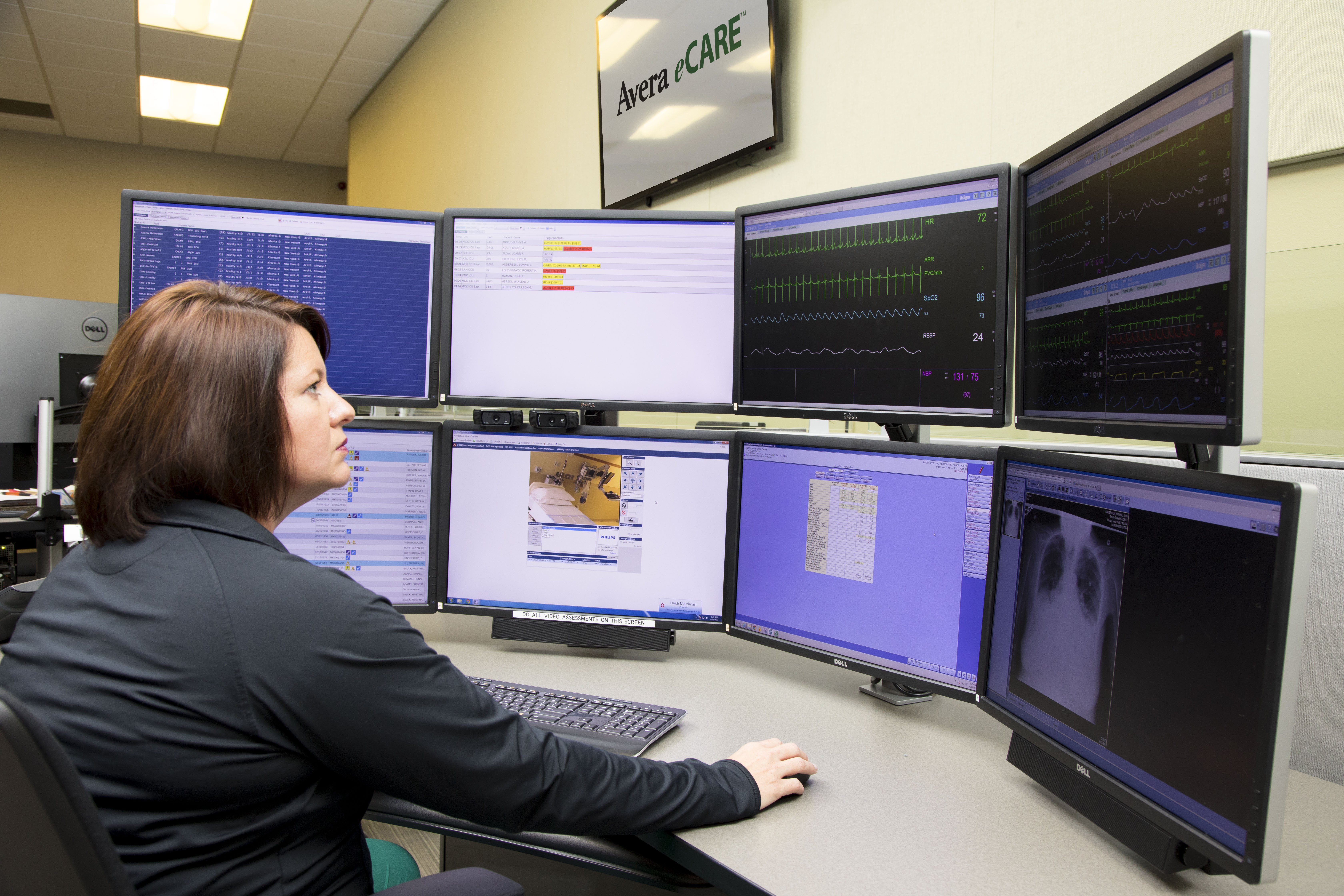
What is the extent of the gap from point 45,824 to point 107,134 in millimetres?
7804

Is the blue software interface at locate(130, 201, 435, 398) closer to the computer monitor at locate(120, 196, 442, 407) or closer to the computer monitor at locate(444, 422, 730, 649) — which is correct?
the computer monitor at locate(120, 196, 442, 407)

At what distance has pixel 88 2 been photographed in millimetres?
4402

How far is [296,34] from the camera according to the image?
480cm

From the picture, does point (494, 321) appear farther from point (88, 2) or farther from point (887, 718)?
point (88, 2)

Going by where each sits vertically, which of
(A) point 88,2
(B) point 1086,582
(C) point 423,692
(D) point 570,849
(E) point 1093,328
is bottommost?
(D) point 570,849

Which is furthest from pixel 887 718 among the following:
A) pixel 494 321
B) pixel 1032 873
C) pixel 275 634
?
pixel 494 321

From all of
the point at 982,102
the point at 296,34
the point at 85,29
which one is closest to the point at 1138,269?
the point at 982,102

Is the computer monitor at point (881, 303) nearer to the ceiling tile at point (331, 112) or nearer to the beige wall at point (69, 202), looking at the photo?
the ceiling tile at point (331, 112)

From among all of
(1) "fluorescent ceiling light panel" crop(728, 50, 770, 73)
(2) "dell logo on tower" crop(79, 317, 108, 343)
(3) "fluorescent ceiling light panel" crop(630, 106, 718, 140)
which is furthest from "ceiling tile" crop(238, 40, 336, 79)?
(1) "fluorescent ceiling light panel" crop(728, 50, 770, 73)

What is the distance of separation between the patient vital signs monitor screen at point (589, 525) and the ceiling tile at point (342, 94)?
5.17 metres

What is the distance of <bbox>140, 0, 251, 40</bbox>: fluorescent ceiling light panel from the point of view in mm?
4441

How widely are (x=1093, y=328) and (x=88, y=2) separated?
17.7 feet

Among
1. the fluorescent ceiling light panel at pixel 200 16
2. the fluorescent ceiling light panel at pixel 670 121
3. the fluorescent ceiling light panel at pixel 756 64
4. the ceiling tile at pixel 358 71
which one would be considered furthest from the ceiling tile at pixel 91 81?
the fluorescent ceiling light panel at pixel 756 64

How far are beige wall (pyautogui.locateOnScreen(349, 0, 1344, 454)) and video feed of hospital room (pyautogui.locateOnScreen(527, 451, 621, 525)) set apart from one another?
767mm
